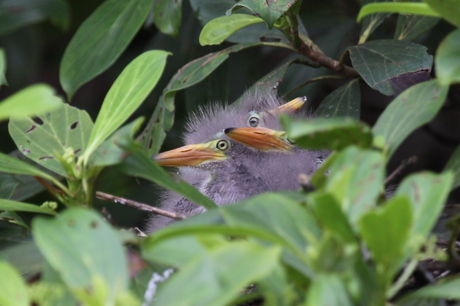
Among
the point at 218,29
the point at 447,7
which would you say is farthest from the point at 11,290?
the point at 218,29

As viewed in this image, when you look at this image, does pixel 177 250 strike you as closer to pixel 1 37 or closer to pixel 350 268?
pixel 350 268

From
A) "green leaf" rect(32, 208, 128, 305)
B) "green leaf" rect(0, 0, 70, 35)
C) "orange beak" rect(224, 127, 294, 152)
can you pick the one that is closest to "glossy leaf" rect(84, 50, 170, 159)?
"green leaf" rect(32, 208, 128, 305)

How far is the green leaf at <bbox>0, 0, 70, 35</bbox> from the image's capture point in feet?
7.43

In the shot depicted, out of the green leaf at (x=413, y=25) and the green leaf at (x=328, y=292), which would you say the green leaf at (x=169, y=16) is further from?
the green leaf at (x=328, y=292)

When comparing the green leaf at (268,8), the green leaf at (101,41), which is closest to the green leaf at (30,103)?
the green leaf at (268,8)

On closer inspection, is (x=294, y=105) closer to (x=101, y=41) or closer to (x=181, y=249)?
(x=101, y=41)

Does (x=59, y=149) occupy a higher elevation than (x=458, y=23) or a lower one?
lower

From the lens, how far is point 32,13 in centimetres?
228

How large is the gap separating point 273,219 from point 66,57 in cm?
118

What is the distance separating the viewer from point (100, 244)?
1.75 feet

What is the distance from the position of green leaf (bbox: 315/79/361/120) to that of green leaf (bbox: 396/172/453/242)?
→ 2.78 feet

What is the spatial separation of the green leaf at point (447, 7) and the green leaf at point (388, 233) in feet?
0.90

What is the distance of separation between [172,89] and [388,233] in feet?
3.04

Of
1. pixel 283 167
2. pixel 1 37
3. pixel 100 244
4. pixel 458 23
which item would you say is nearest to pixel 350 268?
pixel 100 244
